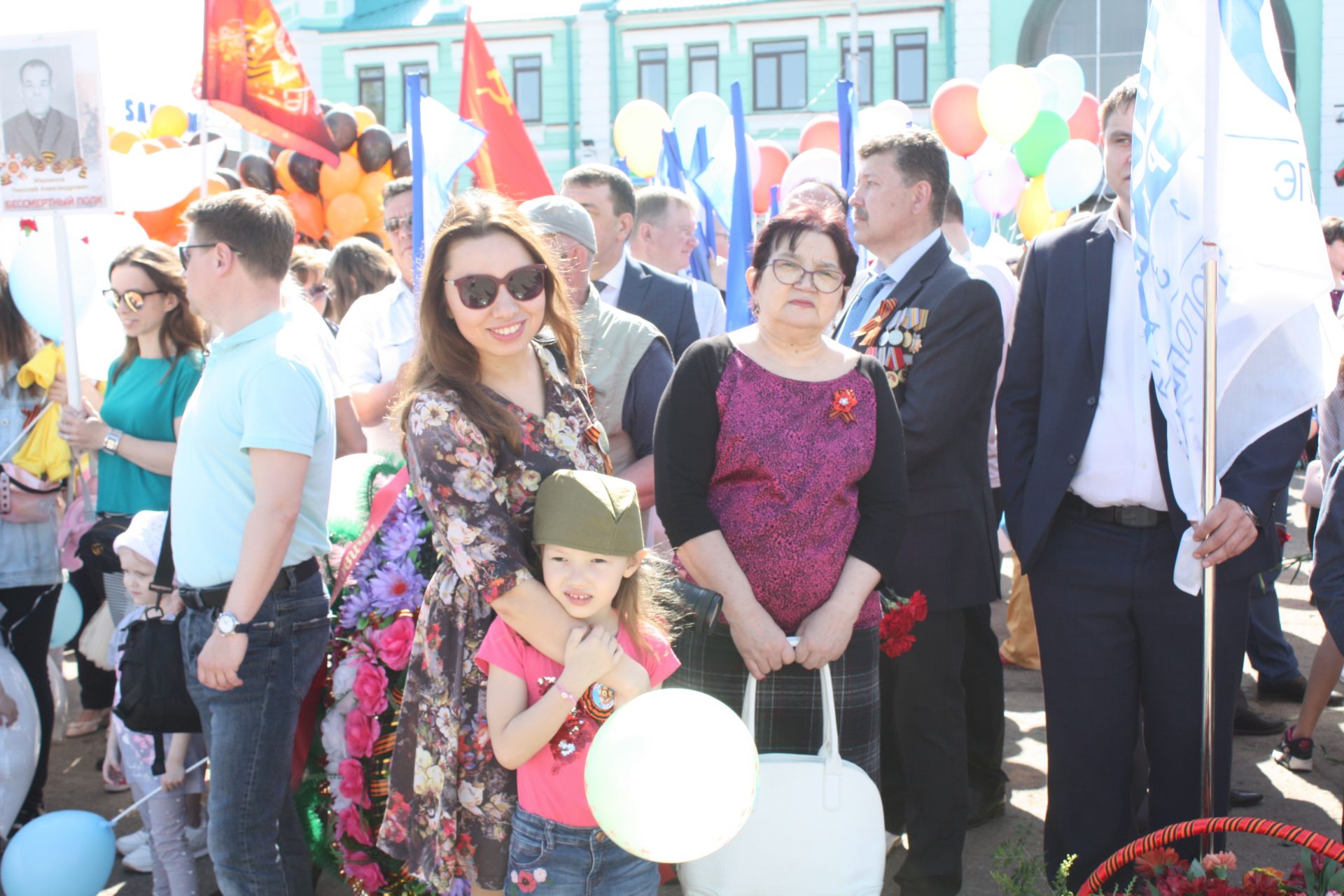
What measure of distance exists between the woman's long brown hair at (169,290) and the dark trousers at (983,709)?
107 inches

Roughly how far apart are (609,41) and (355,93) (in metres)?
6.26

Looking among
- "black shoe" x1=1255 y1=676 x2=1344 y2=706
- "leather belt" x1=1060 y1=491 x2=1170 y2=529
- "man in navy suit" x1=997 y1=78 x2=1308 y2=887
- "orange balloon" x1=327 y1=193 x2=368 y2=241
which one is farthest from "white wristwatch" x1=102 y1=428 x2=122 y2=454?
"orange balloon" x1=327 y1=193 x2=368 y2=241

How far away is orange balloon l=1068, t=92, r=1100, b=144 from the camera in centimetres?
1287

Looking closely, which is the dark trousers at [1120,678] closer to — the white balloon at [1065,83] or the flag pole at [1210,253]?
the flag pole at [1210,253]

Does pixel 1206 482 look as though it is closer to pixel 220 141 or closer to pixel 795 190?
pixel 795 190

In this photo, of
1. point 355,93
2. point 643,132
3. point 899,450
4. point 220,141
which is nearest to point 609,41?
point 355,93

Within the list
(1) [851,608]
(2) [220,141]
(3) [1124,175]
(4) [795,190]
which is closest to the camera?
(1) [851,608]

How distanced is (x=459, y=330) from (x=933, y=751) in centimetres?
181

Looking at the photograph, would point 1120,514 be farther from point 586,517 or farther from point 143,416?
point 143,416

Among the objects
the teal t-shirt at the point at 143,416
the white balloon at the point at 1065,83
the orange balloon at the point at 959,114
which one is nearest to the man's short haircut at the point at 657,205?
the teal t-shirt at the point at 143,416

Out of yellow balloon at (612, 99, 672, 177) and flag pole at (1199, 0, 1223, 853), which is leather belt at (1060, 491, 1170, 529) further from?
yellow balloon at (612, 99, 672, 177)

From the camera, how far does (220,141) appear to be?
7.51 m

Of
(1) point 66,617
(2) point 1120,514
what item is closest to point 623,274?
(2) point 1120,514

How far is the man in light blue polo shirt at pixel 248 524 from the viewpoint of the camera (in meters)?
2.65
